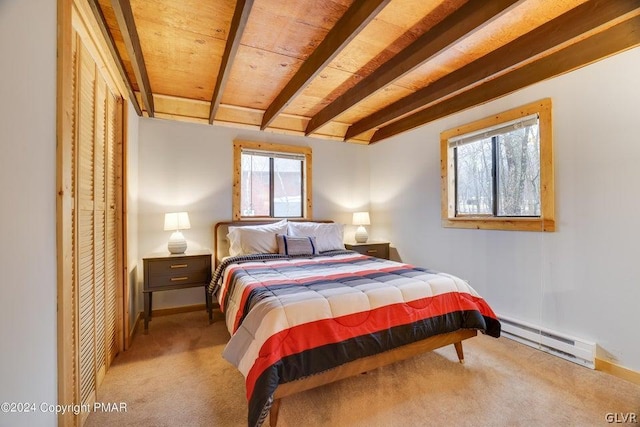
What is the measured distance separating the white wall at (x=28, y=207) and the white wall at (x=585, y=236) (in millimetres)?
3333

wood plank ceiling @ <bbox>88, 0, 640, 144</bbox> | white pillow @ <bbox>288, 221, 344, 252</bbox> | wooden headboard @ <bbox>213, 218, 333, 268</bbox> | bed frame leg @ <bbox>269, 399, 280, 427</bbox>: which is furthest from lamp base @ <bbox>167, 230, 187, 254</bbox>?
bed frame leg @ <bbox>269, 399, 280, 427</bbox>

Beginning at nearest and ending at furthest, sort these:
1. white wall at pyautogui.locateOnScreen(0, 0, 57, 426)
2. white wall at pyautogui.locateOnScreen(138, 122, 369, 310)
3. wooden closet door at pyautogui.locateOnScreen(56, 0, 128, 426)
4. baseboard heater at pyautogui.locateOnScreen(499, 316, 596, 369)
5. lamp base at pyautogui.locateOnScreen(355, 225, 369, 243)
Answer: white wall at pyautogui.locateOnScreen(0, 0, 57, 426) → wooden closet door at pyautogui.locateOnScreen(56, 0, 128, 426) → baseboard heater at pyautogui.locateOnScreen(499, 316, 596, 369) → white wall at pyautogui.locateOnScreen(138, 122, 369, 310) → lamp base at pyautogui.locateOnScreen(355, 225, 369, 243)

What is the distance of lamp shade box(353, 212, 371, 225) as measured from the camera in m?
4.27

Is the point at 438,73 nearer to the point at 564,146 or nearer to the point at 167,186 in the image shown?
the point at 564,146

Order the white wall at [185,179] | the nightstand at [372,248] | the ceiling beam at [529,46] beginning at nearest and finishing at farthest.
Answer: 1. the ceiling beam at [529,46]
2. the white wall at [185,179]
3. the nightstand at [372,248]

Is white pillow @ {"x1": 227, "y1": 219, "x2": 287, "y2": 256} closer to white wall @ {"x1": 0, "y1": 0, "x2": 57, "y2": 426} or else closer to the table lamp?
the table lamp

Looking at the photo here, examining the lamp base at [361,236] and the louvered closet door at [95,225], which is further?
the lamp base at [361,236]

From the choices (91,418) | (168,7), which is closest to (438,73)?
Result: (168,7)

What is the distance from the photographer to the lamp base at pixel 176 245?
3139 mm

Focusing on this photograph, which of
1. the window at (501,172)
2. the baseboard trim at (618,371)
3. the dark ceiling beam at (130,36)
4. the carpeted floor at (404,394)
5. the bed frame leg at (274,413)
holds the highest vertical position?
the dark ceiling beam at (130,36)

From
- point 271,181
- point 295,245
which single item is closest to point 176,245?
point 295,245

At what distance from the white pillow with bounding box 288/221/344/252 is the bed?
739 mm

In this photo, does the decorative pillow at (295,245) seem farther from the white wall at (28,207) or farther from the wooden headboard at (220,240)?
the white wall at (28,207)

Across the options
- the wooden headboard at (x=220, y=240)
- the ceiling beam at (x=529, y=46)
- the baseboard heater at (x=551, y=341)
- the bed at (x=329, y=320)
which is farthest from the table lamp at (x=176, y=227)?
the baseboard heater at (x=551, y=341)
